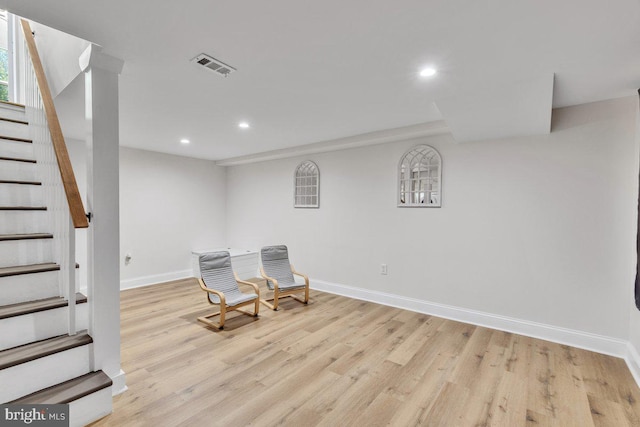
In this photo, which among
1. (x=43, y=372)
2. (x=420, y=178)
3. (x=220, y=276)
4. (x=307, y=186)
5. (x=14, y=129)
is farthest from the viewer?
(x=307, y=186)

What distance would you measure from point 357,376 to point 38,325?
90.0 inches

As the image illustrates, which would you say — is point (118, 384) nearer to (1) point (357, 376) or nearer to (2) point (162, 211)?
(1) point (357, 376)

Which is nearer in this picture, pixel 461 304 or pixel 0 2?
pixel 0 2

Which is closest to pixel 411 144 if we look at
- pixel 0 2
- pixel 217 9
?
pixel 217 9

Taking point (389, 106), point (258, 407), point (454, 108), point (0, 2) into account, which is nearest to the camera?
point (0, 2)

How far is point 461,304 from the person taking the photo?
3.64 meters

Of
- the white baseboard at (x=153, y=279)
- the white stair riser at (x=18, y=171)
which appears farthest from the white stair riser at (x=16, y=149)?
the white baseboard at (x=153, y=279)

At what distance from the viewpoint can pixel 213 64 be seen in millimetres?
2123

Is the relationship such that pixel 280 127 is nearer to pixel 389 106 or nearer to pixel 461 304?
pixel 389 106

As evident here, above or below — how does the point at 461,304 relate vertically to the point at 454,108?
below

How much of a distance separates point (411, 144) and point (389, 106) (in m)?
1.17

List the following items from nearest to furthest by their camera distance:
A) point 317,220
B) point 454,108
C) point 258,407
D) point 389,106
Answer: point 258,407 < point 454,108 < point 389,106 < point 317,220

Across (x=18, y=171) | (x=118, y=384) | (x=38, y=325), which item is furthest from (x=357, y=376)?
(x=18, y=171)

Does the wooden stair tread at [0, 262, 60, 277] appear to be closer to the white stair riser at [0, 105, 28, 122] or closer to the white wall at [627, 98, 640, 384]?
the white stair riser at [0, 105, 28, 122]
